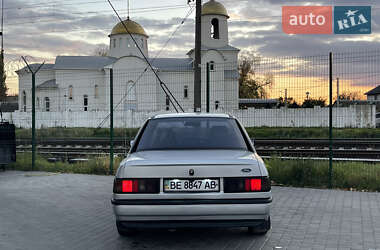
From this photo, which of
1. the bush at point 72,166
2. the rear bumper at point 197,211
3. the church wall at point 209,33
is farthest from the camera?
the church wall at point 209,33

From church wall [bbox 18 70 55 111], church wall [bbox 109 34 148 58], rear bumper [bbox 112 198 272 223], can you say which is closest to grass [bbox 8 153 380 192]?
rear bumper [bbox 112 198 272 223]

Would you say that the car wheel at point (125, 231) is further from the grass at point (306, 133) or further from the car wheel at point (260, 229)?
the grass at point (306, 133)

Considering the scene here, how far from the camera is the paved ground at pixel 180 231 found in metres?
5.91

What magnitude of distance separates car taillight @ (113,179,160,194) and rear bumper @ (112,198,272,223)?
125mm

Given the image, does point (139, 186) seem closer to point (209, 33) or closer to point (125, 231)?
point (125, 231)

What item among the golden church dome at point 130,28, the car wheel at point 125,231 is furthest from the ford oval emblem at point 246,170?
the golden church dome at point 130,28

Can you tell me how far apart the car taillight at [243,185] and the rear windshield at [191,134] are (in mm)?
929

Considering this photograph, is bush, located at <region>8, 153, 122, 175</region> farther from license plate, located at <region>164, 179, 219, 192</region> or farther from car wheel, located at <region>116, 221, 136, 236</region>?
license plate, located at <region>164, 179, 219, 192</region>

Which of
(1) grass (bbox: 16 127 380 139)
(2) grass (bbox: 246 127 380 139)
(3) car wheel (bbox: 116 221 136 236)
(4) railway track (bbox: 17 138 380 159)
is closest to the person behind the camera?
(3) car wheel (bbox: 116 221 136 236)

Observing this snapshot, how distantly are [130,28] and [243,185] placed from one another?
207ft

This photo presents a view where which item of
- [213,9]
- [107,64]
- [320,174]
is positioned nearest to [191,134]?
[320,174]

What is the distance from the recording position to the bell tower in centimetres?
5769

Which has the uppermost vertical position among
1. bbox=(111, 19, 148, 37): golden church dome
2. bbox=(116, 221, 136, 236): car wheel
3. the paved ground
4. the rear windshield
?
bbox=(111, 19, 148, 37): golden church dome

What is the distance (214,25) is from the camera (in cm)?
5994
